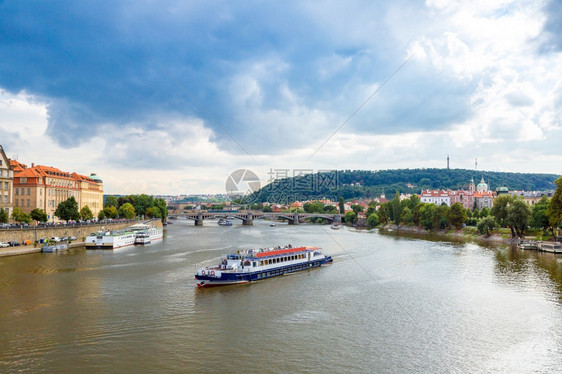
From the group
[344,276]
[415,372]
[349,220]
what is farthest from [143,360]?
[349,220]

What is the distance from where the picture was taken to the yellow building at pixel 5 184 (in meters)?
43.9

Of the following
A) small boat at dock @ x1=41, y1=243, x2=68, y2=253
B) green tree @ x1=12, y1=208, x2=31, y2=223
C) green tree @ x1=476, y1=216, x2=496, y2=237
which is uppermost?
green tree @ x1=12, y1=208, x2=31, y2=223

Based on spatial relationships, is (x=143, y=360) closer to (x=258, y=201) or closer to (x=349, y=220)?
(x=349, y=220)

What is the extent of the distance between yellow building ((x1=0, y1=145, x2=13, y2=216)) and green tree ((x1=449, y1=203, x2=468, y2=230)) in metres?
56.8

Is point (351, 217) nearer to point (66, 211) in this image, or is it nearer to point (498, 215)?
point (498, 215)

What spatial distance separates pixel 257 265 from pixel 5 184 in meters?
30.7

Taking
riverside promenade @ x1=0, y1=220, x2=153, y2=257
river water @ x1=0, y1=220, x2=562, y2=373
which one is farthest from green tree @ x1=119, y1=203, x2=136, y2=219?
river water @ x1=0, y1=220, x2=562, y2=373

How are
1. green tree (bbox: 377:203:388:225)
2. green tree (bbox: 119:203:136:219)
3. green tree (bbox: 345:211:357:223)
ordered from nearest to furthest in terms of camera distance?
1. green tree (bbox: 119:203:136:219)
2. green tree (bbox: 377:203:388:225)
3. green tree (bbox: 345:211:357:223)

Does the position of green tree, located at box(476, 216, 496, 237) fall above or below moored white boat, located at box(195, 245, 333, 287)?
above

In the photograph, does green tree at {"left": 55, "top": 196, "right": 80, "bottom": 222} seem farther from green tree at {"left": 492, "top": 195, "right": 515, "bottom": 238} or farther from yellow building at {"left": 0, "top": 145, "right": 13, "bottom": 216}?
green tree at {"left": 492, "top": 195, "right": 515, "bottom": 238}

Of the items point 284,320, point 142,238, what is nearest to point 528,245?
point 284,320

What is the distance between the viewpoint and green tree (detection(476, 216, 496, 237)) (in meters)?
55.7

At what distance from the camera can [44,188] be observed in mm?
52562

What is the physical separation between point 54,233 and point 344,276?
3085 cm
